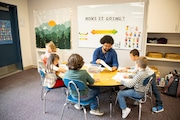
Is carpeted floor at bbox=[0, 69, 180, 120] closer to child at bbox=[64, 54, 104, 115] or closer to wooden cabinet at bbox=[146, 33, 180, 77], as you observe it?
child at bbox=[64, 54, 104, 115]

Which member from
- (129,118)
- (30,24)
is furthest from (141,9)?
(30,24)

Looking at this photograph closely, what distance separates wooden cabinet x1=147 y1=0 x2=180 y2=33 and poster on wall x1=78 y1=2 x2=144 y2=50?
1.43ft

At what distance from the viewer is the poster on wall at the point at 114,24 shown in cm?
342

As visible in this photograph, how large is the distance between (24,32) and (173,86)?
448cm

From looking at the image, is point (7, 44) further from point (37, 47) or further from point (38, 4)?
point (38, 4)

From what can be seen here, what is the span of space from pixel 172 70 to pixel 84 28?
254 cm

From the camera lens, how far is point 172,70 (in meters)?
3.36

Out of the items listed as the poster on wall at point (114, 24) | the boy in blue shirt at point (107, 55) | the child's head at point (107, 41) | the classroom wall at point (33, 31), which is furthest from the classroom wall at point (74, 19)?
the child's head at point (107, 41)

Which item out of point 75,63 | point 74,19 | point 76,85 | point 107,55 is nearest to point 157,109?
point 107,55

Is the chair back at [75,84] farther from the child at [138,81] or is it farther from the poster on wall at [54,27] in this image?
the poster on wall at [54,27]

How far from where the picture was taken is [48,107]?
2.46m

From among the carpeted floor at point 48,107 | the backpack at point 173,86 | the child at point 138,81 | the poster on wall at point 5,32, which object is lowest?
the carpeted floor at point 48,107

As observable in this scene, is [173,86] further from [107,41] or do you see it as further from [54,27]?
[54,27]

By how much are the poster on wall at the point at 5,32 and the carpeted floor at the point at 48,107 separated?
4.58 feet
